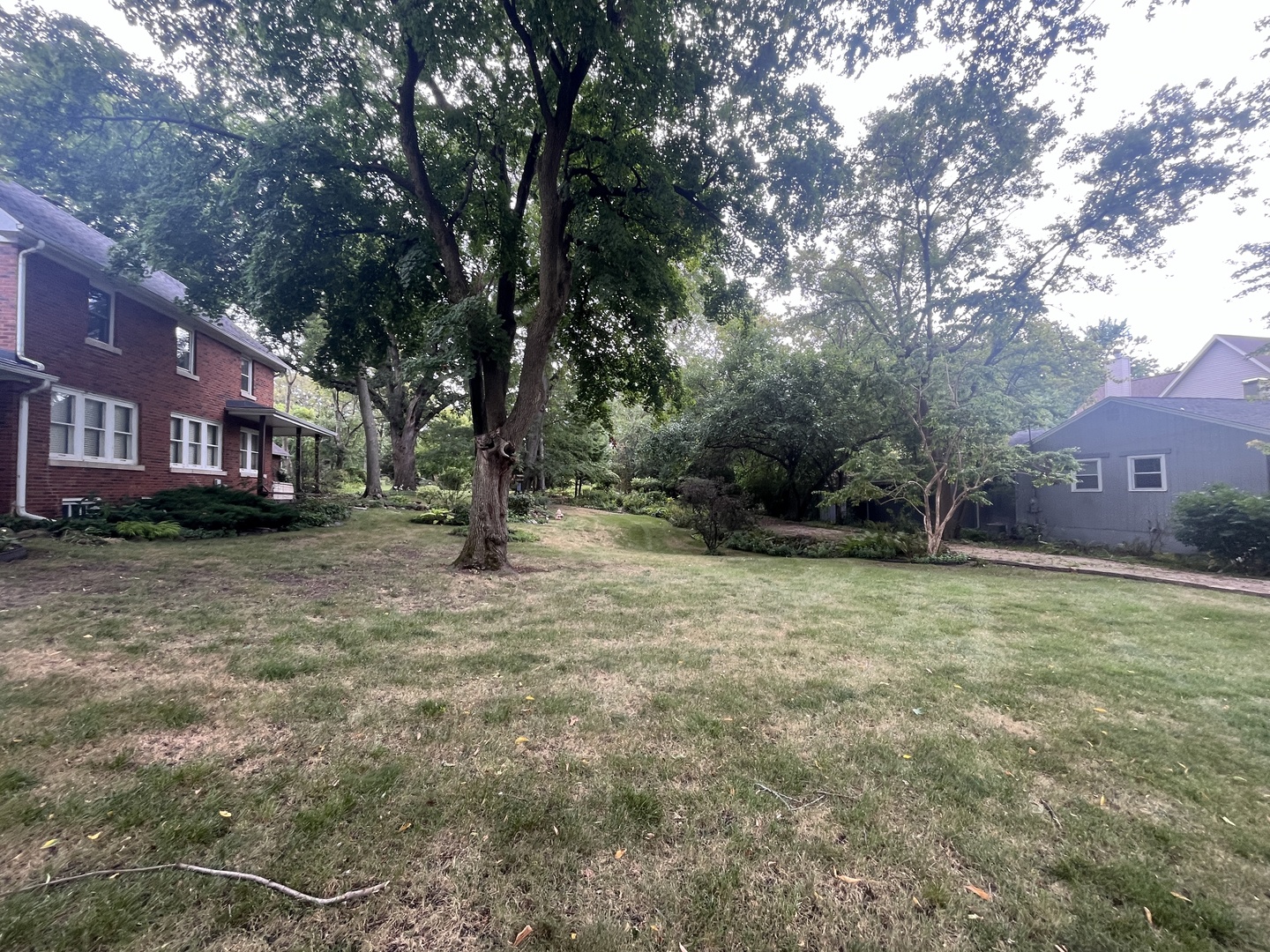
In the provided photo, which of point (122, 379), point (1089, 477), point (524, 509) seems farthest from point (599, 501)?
point (1089, 477)

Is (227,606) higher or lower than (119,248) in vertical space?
lower

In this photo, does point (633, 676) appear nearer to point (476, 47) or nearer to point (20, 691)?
point (20, 691)

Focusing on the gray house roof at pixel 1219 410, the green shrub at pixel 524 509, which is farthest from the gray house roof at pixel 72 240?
the gray house roof at pixel 1219 410

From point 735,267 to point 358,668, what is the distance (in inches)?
363

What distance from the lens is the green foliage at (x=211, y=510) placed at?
10.5 m

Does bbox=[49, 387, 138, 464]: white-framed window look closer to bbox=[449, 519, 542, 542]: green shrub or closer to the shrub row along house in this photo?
bbox=[449, 519, 542, 542]: green shrub

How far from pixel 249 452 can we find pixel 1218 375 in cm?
4078

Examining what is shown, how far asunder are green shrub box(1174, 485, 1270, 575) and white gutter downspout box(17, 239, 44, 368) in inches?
907

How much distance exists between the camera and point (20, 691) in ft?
9.99

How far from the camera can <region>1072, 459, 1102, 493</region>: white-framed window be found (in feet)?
46.2

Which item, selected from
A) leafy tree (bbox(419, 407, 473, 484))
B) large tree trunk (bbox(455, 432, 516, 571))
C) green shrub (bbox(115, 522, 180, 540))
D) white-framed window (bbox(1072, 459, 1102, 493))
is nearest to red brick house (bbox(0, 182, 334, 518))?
green shrub (bbox(115, 522, 180, 540))

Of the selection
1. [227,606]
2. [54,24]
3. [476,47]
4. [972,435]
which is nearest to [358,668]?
[227,606]

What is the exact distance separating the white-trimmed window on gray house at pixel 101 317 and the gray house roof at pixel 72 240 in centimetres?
41

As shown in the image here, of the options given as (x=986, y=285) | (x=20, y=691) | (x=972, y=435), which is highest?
(x=986, y=285)
